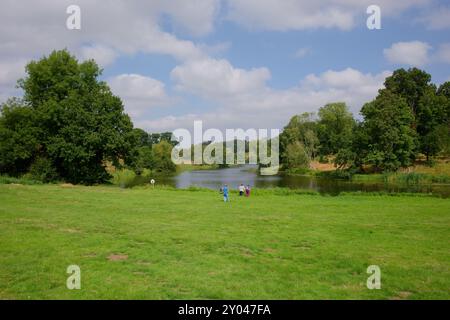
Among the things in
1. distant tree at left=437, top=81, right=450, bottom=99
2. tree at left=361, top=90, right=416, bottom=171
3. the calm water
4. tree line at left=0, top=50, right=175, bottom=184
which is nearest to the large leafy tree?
tree line at left=0, top=50, right=175, bottom=184

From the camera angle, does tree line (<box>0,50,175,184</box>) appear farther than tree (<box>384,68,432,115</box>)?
No

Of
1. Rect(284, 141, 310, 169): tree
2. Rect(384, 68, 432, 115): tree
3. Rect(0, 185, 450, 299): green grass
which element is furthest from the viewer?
Rect(284, 141, 310, 169): tree

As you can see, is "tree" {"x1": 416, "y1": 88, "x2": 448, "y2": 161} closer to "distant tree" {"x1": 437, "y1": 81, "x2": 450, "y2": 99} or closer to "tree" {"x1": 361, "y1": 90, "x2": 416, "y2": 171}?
"tree" {"x1": 361, "y1": 90, "x2": 416, "y2": 171}

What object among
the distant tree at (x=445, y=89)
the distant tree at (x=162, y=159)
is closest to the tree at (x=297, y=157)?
the distant tree at (x=445, y=89)

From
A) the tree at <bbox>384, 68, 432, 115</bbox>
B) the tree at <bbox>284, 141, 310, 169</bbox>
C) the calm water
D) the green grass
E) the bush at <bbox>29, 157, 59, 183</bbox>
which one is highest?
the tree at <bbox>384, 68, 432, 115</bbox>

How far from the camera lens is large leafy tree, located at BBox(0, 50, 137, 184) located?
43250 millimetres

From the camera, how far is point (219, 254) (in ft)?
37.7

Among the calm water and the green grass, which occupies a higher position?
the green grass

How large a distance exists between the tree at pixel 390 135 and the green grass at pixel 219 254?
170ft

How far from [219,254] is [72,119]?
38.3 metres

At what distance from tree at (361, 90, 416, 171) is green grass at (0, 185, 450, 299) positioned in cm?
5169

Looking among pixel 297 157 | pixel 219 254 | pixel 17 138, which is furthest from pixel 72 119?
pixel 297 157

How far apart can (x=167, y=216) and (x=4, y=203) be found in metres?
10.7
